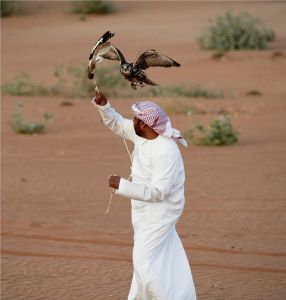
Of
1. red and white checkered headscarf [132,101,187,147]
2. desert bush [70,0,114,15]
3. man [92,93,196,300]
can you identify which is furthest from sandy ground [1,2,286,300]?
desert bush [70,0,114,15]

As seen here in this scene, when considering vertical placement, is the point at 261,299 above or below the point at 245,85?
above

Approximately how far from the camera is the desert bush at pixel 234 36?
3491 cm

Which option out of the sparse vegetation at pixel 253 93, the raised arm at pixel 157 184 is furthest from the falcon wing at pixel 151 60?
the sparse vegetation at pixel 253 93

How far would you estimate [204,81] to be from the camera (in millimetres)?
29047

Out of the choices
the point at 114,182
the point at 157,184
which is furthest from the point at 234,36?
the point at 114,182

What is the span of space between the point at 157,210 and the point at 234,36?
29160mm

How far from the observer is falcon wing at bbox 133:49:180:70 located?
6592 millimetres

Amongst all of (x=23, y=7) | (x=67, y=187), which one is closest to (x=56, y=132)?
(x=67, y=187)

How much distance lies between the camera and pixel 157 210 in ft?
21.4

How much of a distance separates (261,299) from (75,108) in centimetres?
1484

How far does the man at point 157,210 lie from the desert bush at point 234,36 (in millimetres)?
28634

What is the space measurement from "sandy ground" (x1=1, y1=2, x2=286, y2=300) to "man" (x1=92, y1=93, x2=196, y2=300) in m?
1.80

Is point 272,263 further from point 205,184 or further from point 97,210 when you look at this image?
point 205,184

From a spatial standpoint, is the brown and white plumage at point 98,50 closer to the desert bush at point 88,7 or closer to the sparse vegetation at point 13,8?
the sparse vegetation at point 13,8
